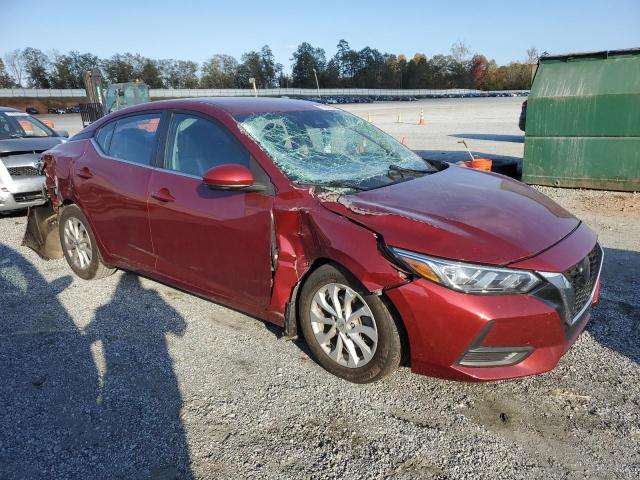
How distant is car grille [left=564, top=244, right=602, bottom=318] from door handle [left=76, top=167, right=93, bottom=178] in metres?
3.87

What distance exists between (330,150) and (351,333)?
4.57 ft

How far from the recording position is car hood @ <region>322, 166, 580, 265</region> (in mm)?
2566

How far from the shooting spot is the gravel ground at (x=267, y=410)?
2379 mm

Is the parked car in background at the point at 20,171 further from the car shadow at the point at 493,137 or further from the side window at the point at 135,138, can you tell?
the car shadow at the point at 493,137

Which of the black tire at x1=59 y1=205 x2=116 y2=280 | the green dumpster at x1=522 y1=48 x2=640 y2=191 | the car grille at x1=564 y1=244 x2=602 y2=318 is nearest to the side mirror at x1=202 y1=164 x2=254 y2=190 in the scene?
the car grille at x1=564 y1=244 x2=602 y2=318

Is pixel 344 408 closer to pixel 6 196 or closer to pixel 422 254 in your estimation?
pixel 422 254

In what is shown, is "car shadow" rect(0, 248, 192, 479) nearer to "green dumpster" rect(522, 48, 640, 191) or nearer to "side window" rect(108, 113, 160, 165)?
A: "side window" rect(108, 113, 160, 165)

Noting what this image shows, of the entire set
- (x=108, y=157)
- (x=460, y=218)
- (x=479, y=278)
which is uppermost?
(x=108, y=157)

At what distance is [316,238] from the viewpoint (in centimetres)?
292

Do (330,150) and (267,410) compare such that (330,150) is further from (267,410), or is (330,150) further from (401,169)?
(267,410)

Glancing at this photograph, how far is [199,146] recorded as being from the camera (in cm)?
361

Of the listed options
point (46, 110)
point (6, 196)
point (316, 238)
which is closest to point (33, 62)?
point (46, 110)

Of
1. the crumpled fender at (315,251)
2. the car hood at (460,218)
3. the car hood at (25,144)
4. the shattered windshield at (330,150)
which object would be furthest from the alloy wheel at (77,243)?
the car hood at (25,144)

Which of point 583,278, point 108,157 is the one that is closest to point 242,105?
point 108,157
